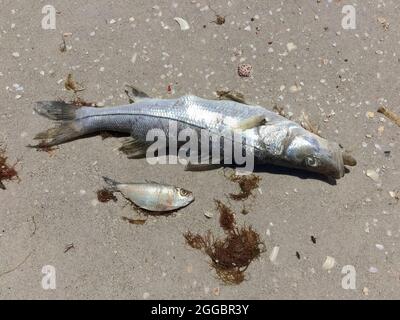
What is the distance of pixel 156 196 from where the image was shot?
549 cm

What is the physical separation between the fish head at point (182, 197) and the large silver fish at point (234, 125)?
75 centimetres

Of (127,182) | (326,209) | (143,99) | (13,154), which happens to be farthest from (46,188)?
(326,209)

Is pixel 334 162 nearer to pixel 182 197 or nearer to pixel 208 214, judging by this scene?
pixel 208 214

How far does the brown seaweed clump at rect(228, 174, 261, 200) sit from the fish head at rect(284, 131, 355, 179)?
58 cm

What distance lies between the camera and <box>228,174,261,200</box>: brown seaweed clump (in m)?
5.68

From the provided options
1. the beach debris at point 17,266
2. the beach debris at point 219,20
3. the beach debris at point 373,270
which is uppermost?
the beach debris at point 219,20

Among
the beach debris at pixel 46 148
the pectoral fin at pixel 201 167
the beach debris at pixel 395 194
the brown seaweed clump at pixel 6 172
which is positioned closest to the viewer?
the pectoral fin at pixel 201 167

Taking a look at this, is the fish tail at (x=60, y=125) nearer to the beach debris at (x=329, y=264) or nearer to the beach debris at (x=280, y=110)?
the beach debris at (x=280, y=110)

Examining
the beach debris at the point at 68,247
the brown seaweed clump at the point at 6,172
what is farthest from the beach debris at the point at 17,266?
the brown seaweed clump at the point at 6,172

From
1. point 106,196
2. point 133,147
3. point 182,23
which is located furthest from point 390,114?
point 106,196

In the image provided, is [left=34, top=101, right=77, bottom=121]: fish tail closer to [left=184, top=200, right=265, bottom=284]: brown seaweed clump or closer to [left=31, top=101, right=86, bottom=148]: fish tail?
[left=31, top=101, right=86, bottom=148]: fish tail

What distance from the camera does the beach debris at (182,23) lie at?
6293 millimetres

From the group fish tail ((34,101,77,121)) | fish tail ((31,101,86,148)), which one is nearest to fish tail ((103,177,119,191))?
fish tail ((31,101,86,148))

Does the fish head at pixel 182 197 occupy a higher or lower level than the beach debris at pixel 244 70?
lower
